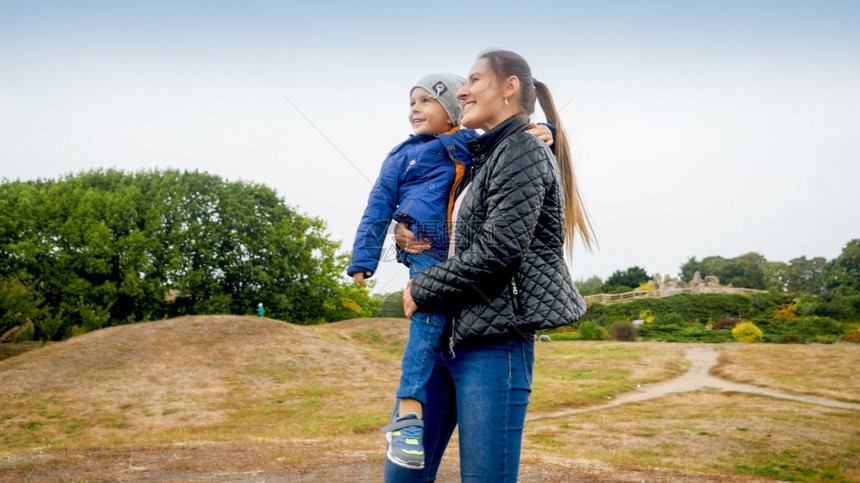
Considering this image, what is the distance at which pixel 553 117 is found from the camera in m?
2.88

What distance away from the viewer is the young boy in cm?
248

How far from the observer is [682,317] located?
3734 cm

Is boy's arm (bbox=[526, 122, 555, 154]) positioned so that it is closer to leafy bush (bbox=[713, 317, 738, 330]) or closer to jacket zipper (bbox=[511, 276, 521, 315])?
jacket zipper (bbox=[511, 276, 521, 315])

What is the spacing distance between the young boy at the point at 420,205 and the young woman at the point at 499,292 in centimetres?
9

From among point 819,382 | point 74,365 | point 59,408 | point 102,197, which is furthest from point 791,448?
point 102,197

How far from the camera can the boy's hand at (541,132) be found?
263 cm

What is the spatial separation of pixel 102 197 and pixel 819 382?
3296cm

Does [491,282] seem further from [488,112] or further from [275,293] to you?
[275,293]

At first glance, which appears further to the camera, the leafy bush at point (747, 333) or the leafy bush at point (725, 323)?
the leafy bush at point (725, 323)

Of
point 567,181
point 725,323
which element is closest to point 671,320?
point 725,323

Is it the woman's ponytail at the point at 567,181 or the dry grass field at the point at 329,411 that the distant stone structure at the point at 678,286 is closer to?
the dry grass field at the point at 329,411

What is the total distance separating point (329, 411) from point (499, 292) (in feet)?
48.1

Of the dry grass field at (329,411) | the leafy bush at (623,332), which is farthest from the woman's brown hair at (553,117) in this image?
the leafy bush at (623,332)

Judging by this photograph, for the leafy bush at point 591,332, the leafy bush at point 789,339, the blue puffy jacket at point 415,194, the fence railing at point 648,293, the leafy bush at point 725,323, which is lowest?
the leafy bush at point 789,339
